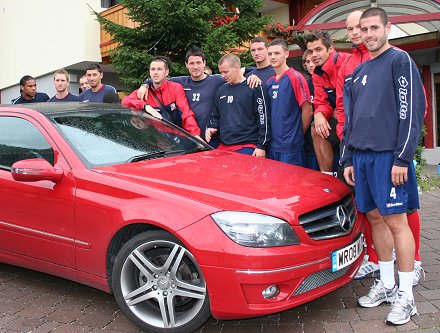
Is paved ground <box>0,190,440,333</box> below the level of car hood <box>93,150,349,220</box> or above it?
below

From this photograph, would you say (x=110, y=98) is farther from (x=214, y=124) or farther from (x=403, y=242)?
(x=403, y=242)

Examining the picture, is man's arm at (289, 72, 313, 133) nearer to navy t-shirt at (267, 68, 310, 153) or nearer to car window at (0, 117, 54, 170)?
navy t-shirt at (267, 68, 310, 153)

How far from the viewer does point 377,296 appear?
3443 mm

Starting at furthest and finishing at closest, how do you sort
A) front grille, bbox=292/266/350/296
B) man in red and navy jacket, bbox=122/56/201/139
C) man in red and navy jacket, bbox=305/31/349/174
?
man in red and navy jacket, bbox=122/56/201/139, man in red and navy jacket, bbox=305/31/349/174, front grille, bbox=292/266/350/296

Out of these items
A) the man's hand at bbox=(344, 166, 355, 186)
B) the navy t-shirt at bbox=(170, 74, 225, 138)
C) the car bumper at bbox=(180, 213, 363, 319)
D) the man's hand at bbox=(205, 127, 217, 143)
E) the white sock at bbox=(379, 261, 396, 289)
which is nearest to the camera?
the car bumper at bbox=(180, 213, 363, 319)

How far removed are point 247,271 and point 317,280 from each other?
0.51m

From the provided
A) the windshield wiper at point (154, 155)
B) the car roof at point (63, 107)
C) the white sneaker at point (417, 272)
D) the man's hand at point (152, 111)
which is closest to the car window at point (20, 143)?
the car roof at point (63, 107)

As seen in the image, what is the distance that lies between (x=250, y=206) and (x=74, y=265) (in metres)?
1.36

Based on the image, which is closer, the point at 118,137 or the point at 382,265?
the point at 382,265

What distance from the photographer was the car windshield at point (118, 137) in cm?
360

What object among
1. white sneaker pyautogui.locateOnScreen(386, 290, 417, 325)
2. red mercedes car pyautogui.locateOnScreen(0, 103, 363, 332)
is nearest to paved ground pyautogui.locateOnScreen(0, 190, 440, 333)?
white sneaker pyautogui.locateOnScreen(386, 290, 417, 325)

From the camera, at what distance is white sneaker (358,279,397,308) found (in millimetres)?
3424

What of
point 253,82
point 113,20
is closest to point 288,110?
point 253,82

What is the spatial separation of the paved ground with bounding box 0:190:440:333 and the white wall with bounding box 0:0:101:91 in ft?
29.1
